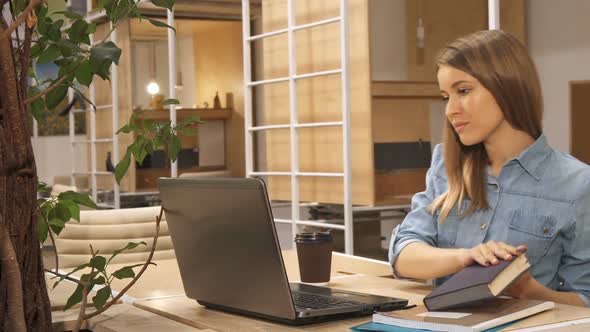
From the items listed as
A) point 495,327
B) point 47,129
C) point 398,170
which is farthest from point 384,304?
point 47,129

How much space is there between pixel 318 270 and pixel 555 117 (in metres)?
4.72

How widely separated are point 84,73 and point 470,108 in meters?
0.92

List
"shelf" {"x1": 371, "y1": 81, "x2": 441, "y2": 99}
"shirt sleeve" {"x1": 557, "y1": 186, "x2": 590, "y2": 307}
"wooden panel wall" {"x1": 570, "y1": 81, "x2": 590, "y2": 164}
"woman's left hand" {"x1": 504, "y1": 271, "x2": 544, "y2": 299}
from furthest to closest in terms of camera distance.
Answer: "shelf" {"x1": 371, "y1": 81, "x2": 441, "y2": 99} < "wooden panel wall" {"x1": 570, "y1": 81, "x2": 590, "y2": 164} < "shirt sleeve" {"x1": 557, "y1": 186, "x2": 590, "y2": 307} < "woman's left hand" {"x1": 504, "y1": 271, "x2": 544, "y2": 299}

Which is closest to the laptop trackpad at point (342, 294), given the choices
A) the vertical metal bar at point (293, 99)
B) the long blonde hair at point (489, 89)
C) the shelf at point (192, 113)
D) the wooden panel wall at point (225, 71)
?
the long blonde hair at point (489, 89)

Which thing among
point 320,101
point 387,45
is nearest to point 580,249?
point 320,101

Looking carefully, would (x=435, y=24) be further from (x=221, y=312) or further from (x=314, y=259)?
(x=221, y=312)

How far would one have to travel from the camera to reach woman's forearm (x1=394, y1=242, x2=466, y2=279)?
1.86 meters

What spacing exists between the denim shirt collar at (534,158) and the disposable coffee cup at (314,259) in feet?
1.61

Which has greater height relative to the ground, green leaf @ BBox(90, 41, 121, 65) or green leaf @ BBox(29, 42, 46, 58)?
green leaf @ BBox(29, 42, 46, 58)

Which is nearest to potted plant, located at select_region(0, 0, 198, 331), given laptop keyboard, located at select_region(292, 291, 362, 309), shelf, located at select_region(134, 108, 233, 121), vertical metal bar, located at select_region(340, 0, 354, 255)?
laptop keyboard, located at select_region(292, 291, 362, 309)

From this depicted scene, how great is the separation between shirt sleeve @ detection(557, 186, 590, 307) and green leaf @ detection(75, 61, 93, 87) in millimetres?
1107

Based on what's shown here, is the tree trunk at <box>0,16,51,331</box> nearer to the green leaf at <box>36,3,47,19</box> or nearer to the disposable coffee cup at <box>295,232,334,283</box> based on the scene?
the green leaf at <box>36,3,47,19</box>

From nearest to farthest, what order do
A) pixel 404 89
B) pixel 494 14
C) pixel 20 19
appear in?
1. pixel 20 19
2. pixel 494 14
3. pixel 404 89

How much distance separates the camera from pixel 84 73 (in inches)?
52.3
